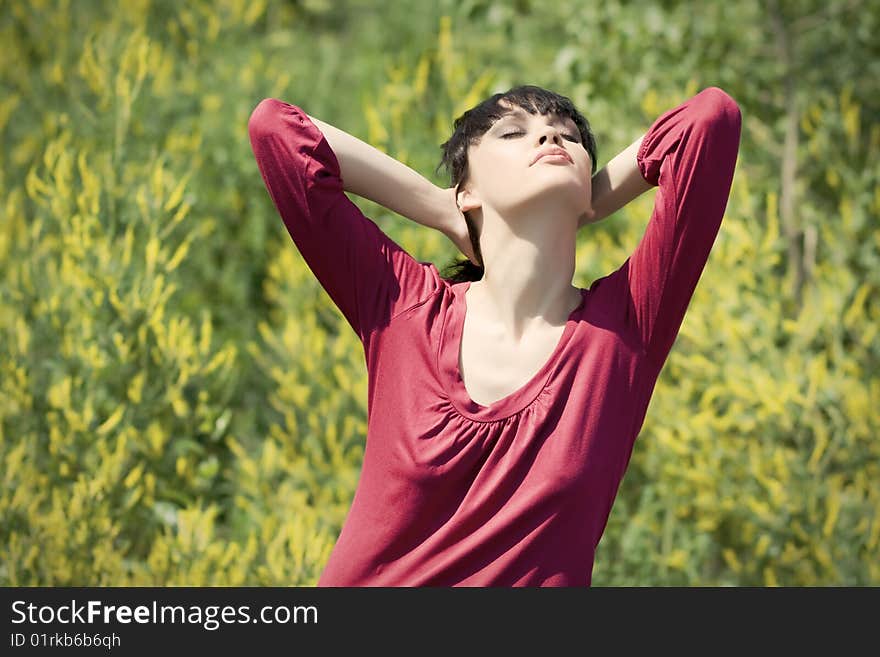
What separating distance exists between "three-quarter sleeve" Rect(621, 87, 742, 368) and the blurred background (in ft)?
5.75

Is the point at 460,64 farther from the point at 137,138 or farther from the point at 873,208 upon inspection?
the point at 873,208

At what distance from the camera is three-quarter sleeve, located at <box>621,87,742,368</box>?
176 centimetres

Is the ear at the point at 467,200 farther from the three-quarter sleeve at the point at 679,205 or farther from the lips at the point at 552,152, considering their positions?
the three-quarter sleeve at the point at 679,205

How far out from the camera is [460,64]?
438cm

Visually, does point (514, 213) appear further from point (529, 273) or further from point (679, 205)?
point (679, 205)

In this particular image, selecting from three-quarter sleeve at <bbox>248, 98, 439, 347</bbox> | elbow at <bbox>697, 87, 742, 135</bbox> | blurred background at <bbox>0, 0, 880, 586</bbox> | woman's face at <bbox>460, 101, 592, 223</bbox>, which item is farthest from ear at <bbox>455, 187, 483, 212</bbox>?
blurred background at <bbox>0, 0, 880, 586</bbox>

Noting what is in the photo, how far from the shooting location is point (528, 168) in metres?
1.82

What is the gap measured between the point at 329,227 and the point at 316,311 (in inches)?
103

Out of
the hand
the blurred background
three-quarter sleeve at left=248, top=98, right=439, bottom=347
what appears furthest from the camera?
the blurred background

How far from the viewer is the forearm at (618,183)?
1.88 metres

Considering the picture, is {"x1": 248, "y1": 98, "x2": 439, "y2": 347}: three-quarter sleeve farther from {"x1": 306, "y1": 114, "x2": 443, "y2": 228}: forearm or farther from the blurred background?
the blurred background

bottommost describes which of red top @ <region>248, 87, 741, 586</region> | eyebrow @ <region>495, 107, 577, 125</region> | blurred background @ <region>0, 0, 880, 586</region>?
red top @ <region>248, 87, 741, 586</region>
